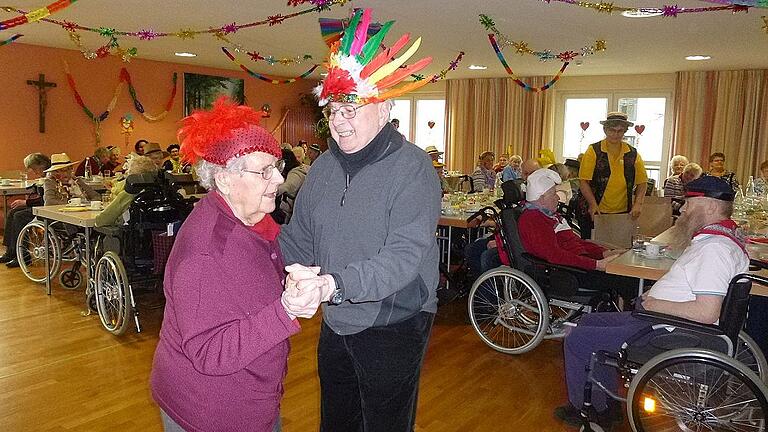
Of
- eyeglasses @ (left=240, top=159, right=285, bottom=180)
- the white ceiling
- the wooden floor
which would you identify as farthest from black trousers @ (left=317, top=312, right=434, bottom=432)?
the white ceiling

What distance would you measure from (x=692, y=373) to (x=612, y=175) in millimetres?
2984

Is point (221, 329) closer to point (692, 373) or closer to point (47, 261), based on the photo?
point (692, 373)

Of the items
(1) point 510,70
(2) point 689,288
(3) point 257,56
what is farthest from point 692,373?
(3) point 257,56

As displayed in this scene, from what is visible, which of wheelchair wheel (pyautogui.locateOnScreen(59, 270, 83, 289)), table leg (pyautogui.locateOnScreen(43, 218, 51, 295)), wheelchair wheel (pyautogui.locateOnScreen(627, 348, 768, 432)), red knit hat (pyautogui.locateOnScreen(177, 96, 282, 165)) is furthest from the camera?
wheelchair wheel (pyautogui.locateOnScreen(59, 270, 83, 289))

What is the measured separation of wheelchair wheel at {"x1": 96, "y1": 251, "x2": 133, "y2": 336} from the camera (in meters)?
3.83

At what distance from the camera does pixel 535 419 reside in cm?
288

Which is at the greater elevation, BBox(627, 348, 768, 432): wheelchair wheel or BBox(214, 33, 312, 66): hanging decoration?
BBox(214, 33, 312, 66): hanging decoration

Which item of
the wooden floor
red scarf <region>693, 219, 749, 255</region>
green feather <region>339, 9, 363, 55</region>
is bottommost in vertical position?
the wooden floor

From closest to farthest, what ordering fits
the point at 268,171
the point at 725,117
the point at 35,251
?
the point at 268,171 < the point at 35,251 < the point at 725,117

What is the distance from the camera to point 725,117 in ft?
30.7

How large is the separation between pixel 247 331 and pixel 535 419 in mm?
2012

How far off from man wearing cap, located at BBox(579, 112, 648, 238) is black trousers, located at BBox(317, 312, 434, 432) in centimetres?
380

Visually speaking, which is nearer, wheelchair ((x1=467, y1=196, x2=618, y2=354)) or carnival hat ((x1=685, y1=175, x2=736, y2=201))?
carnival hat ((x1=685, y1=175, x2=736, y2=201))

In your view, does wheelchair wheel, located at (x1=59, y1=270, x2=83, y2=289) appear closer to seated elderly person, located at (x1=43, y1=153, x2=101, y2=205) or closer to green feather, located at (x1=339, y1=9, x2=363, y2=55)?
seated elderly person, located at (x1=43, y1=153, x2=101, y2=205)
